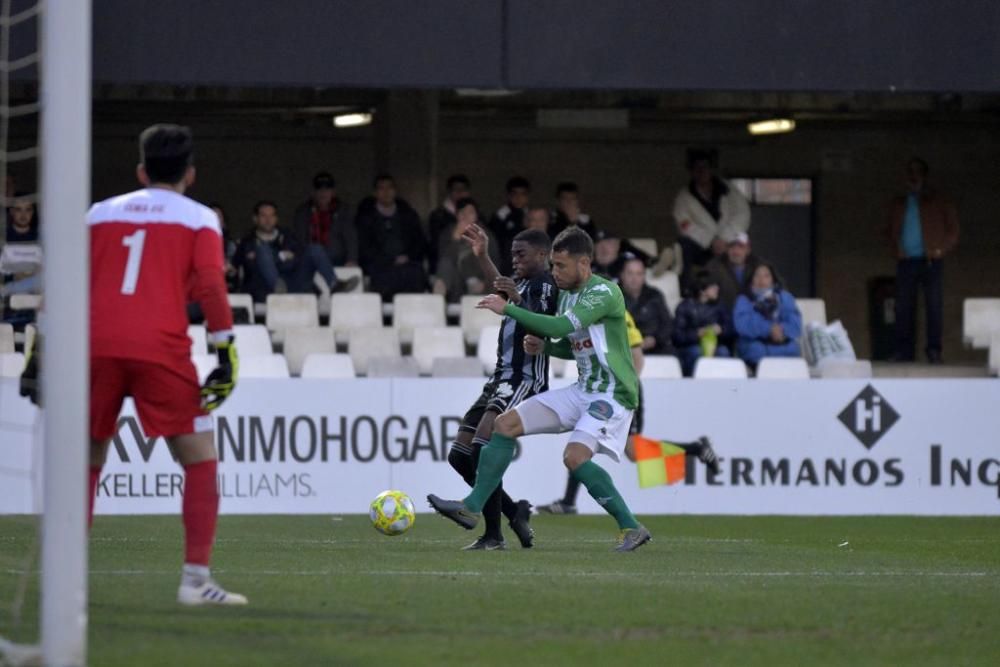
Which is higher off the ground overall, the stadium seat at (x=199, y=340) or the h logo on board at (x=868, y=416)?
the stadium seat at (x=199, y=340)

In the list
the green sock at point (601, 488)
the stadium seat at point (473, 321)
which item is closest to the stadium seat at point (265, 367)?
the stadium seat at point (473, 321)

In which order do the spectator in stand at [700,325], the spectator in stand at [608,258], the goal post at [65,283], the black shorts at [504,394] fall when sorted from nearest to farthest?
the goal post at [65,283], the black shorts at [504,394], the spectator in stand at [700,325], the spectator in stand at [608,258]

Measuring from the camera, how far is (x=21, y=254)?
42.2ft

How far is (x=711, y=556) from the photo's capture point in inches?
420

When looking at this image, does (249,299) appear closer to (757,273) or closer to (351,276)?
(351,276)

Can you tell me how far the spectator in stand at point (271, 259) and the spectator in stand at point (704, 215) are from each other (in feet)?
12.3

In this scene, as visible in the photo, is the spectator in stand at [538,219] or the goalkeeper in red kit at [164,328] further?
the spectator in stand at [538,219]

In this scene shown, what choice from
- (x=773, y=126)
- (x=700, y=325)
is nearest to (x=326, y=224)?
(x=700, y=325)

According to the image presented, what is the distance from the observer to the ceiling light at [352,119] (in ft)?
78.4

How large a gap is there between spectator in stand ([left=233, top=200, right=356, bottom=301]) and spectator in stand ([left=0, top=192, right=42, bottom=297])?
7.02 ft

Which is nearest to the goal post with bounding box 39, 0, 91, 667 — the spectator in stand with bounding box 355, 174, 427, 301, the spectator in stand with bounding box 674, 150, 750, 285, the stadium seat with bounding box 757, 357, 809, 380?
the stadium seat with bounding box 757, 357, 809, 380

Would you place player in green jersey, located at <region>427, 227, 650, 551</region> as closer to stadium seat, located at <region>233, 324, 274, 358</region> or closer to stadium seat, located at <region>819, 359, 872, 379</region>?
stadium seat, located at <region>233, 324, 274, 358</region>

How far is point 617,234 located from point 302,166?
14.0 feet

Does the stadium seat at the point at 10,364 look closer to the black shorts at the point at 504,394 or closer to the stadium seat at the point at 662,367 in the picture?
the stadium seat at the point at 662,367
